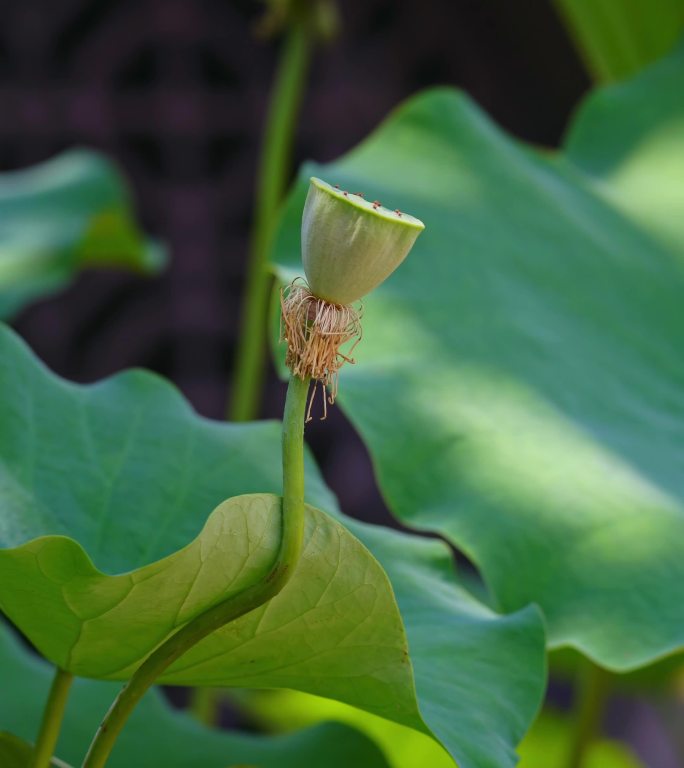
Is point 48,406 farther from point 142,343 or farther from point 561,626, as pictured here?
point 142,343

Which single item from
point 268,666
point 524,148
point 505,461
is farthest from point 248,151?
point 268,666

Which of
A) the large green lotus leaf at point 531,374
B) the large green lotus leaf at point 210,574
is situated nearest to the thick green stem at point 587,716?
the large green lotus leaf at point 531,374

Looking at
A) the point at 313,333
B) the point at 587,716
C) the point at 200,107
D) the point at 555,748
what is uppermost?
the point at 313,333

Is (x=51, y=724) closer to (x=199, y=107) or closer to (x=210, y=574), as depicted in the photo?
(x=210, y=574)

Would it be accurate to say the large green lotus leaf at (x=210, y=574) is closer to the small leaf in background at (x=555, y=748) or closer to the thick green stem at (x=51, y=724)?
the thick green stem at (x=51, y=724)

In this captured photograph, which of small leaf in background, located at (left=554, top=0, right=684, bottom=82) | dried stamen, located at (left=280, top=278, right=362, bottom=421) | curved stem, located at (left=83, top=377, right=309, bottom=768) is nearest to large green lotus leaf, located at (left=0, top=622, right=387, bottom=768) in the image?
curved stem, located at (left=83, top=377, right=309, bottom=768)

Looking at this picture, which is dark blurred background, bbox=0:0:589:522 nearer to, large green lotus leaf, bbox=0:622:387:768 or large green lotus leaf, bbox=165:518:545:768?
large green lotus leaf, bbox=0:622:387:768

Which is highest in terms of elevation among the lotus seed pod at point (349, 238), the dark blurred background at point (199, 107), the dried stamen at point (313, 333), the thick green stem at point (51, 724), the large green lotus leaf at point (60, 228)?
the lotus seed pod at point (349, 238)

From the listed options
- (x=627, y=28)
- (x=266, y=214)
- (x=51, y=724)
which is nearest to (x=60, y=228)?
(x=266, y=214)
